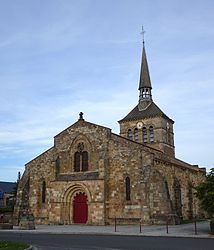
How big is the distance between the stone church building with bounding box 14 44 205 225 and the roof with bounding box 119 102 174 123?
30.7 feet

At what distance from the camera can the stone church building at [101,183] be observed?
2986 centimetres

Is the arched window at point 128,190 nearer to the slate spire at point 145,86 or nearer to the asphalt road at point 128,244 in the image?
the asphalt road at point 128,244

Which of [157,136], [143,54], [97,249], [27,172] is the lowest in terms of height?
[97,249]

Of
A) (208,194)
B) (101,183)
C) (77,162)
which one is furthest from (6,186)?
(208,194)

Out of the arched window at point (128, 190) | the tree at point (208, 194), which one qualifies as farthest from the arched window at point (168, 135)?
the tree at point (208, 194)

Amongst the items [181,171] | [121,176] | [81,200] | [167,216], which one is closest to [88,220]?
[81,200]

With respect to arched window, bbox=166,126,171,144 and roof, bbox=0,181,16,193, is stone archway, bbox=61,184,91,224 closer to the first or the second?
arched window, bbox=166,126,171,144

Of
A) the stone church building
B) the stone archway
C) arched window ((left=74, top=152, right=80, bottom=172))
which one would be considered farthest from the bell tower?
the stone archway

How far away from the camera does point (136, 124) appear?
4644cm

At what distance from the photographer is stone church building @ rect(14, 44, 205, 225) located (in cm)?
2986

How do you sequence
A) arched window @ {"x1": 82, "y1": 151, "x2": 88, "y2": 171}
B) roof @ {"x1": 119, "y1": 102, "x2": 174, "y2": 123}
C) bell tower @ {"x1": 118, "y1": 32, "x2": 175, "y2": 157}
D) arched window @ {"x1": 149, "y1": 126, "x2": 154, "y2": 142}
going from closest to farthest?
1. arched window @ {"x1": 82, "y1": 151, "x2": 88, "y2": 171}
2. bell tower @ {"x1": 118, "y1": 32, "x2": 175, "y2": 157}
3. arched window @ {"x1": 149, "y1": 126, "x2": 154, "y2": 142}
4. roof @ {"x1": 119, "y1": 102, "x2": 174, "y2": 123}

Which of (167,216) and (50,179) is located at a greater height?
(50,179)

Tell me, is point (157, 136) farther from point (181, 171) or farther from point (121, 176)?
point (121, 176)

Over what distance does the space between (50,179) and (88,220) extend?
19.7 feet
